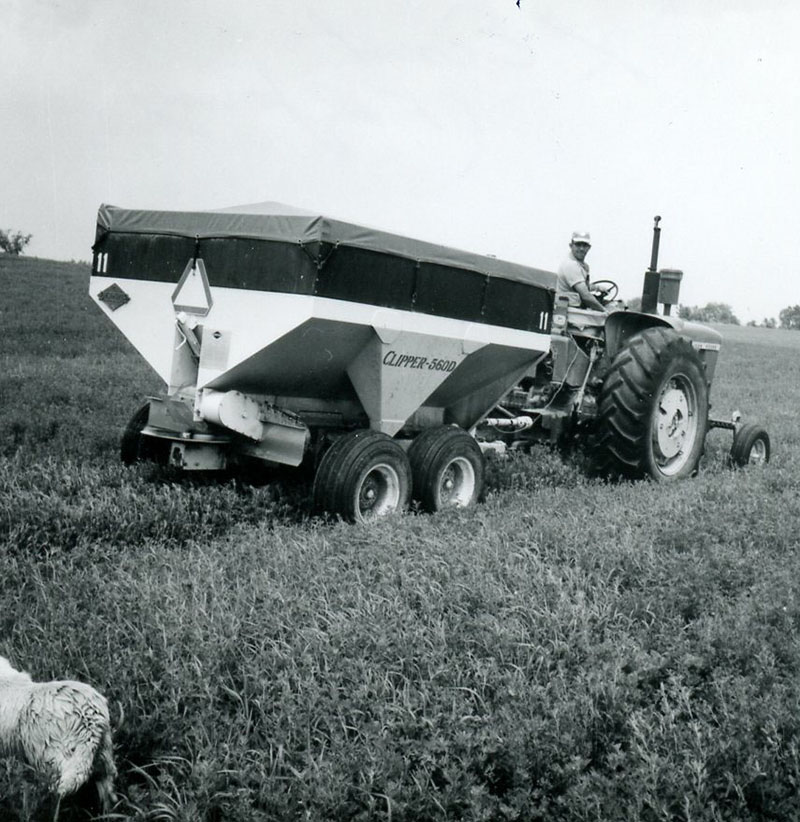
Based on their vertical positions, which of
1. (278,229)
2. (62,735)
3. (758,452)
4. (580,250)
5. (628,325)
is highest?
(580,250)

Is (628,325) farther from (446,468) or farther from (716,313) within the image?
(716,313)

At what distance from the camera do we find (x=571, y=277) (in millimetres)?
8234

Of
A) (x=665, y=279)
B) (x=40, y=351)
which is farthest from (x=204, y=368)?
(x=40, y=351)

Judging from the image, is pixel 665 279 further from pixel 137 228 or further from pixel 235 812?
pixel 235 812

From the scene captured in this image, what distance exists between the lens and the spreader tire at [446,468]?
20.7ft

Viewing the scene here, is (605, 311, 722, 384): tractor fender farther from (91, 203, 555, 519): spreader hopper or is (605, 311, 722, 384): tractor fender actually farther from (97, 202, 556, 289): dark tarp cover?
(97, 202, 556, 289): dark tarp cover

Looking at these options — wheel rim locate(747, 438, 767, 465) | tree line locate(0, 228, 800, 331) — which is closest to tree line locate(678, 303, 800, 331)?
tree line locate(0, 228, 800, 331)

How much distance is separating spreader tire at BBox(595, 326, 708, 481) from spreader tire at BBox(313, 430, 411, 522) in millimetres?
2100

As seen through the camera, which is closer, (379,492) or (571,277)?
(379,492)

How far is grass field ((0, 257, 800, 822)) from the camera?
2.82 metres

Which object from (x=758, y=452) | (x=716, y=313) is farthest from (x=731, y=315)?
(x=758, y=452)

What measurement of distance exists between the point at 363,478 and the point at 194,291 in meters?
1.52

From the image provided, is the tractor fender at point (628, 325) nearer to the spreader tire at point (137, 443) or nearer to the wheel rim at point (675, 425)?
the wheel rim at point (675, 425)

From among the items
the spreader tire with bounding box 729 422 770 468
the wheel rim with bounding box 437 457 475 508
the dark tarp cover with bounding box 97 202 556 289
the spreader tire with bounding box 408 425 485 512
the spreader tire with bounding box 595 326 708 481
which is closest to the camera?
the dark tarp cover with bounding box 97 202 556 289
